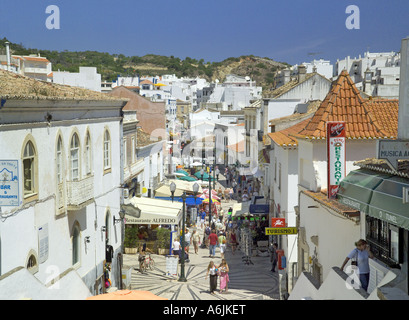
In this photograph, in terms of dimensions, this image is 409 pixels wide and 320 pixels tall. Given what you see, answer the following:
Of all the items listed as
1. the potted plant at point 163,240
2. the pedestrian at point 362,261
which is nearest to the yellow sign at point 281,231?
the pedestrian at point 362,261

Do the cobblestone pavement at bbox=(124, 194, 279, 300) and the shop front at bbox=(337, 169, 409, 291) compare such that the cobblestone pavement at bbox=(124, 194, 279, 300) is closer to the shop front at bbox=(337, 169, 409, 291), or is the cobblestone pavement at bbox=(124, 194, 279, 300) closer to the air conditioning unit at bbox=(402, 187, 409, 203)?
the shop front at bbox=(337, 169, 409, 291)

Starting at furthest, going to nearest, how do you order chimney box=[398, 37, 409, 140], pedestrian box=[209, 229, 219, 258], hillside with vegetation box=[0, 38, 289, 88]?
hillside with vegetation box=[0, 38, 289, 88] < pedestrian box=[209, 229, 219, 258] < chimney box=[398, 37, 409, 140]

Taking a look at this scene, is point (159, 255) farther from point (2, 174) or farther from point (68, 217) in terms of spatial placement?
point (2, 174)

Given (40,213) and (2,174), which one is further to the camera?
(40,213)

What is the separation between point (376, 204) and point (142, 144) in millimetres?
25199

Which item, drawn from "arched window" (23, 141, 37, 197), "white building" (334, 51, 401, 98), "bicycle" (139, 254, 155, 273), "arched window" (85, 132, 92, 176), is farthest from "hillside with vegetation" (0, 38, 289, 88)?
"arched window" (23, 141, 37, 197)

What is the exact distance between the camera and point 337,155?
1295cm

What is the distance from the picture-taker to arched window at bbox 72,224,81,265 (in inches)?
618

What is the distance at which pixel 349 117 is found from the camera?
16.0 m

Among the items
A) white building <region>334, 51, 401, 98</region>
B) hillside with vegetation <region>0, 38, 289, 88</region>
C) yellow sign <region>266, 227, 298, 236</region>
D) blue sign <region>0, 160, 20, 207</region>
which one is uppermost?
hillside with vegetation <region>0, 38, 289, 88</region>

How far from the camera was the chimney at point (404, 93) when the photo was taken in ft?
30.7

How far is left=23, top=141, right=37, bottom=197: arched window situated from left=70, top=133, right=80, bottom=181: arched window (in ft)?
9.07
